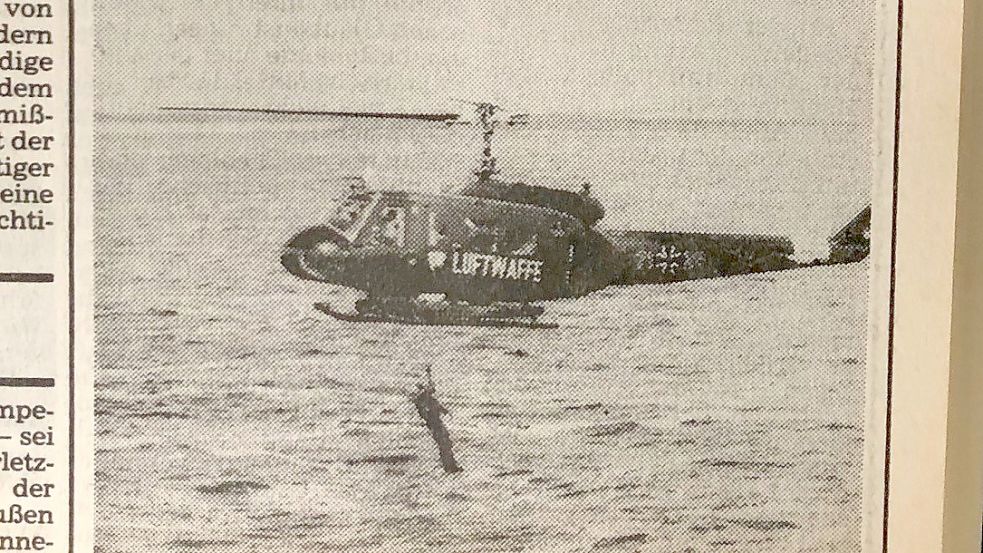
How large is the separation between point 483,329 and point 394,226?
7 centimetres

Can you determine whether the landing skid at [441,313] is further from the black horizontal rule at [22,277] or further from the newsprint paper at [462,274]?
the black horizontal rule at [22,277]

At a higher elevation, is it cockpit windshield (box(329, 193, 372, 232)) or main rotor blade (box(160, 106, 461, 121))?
main rotor blade (box(160, 106, 461, 121))

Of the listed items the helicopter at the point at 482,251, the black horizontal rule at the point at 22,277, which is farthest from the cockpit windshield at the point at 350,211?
the black horizontal rule at the point at 22,277

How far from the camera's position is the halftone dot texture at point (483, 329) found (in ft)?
1.41

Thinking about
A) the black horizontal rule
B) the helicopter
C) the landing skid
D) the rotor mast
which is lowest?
the landing skid

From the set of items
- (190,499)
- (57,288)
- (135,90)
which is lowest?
(190,499)

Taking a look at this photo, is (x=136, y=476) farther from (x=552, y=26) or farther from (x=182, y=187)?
(x=552, y=26)

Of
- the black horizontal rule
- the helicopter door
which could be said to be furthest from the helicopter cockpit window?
the black horizontal rule

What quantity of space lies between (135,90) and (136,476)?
20cm

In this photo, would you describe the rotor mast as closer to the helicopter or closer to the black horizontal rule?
the helicopter

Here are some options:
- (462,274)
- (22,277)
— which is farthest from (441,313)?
(22,277)

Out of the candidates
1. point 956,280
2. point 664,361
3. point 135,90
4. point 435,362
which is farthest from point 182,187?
point 956,280

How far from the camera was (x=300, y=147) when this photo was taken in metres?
0.43

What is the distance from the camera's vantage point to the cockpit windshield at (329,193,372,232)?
1.42ft
